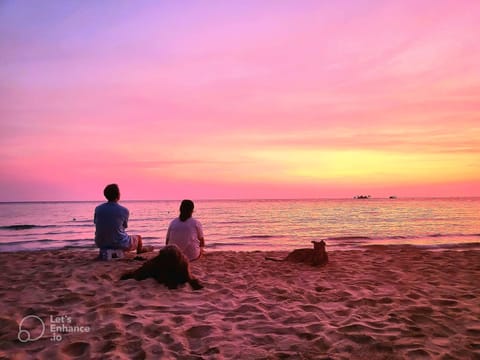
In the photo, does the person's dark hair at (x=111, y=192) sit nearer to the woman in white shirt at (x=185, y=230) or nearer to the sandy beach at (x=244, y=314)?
the woman in white shirt at (x=185, y=230)

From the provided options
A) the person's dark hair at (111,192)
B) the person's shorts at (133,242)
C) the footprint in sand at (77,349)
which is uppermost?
the person's dark hair at (111,192)

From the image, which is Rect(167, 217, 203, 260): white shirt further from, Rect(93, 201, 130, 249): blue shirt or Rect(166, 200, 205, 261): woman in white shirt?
Rect(93, 201, 130, 249): blue shirt

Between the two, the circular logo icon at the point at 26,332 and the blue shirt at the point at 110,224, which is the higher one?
the blue shirt at the point at 110,224

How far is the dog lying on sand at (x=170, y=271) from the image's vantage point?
642 cm

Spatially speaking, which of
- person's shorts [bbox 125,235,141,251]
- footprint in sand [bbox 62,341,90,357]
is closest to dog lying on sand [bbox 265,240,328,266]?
person's shorts [bbox 125,235,141,251]

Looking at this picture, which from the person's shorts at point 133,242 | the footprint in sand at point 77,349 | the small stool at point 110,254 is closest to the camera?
the footprint in sand at point 77,349

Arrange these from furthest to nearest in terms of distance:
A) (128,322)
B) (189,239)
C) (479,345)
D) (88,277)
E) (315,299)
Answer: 1. (189,239)
2. (88,277)
3. (315,299)
4. (128,322)
5. (479,345)

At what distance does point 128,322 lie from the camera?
4531mm

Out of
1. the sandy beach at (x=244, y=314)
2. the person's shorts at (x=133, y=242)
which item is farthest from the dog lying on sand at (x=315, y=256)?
the person's shorts at (x=133, y=242)

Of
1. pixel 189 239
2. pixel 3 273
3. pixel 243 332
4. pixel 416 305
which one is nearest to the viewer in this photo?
pixel 243 332

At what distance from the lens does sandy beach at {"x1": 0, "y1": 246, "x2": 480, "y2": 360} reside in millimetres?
3789

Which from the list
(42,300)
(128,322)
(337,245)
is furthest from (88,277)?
(337,245)

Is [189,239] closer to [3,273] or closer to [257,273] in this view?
[257,273]

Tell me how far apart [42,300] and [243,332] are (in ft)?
10.5
